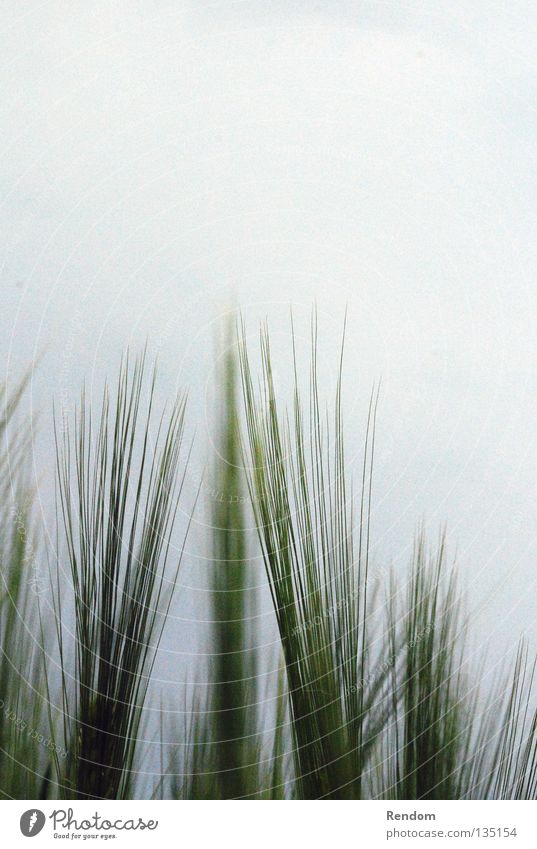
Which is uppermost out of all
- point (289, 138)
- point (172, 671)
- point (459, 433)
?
point (289, 138)

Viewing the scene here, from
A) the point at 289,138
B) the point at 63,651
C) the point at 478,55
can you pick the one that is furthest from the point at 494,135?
the point at 63,651

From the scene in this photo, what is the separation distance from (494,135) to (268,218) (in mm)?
246

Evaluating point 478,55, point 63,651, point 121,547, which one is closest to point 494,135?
point 478,55

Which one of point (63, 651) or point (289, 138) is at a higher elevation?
point (289, 138)

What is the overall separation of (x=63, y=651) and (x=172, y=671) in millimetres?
100

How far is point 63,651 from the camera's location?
700 mm

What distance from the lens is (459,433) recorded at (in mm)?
751

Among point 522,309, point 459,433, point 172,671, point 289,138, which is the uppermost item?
point 289,138

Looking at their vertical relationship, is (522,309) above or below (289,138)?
below

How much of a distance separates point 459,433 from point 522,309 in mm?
141

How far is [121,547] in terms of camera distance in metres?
0.70
